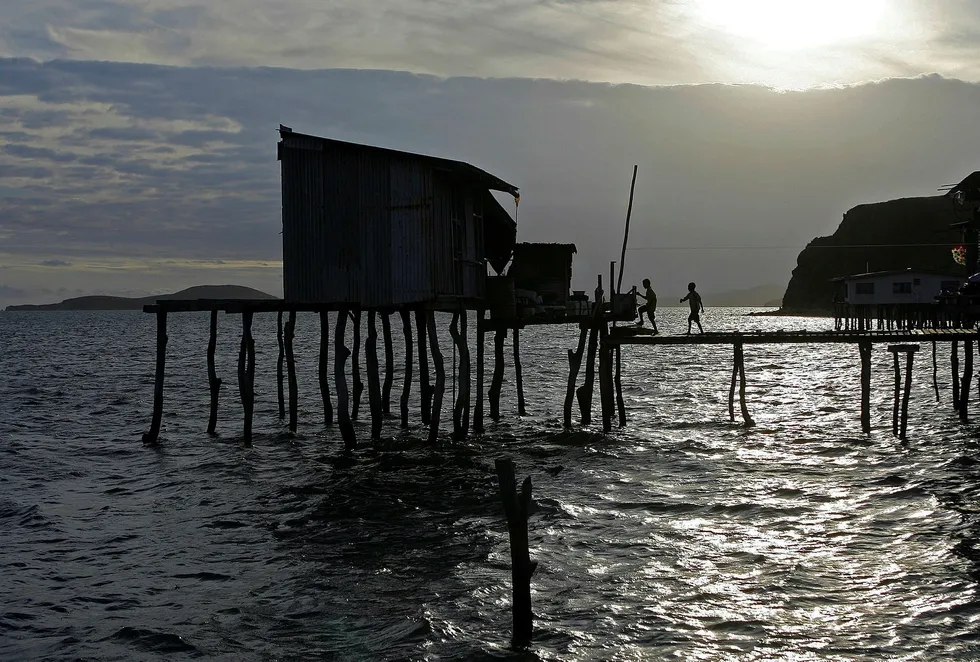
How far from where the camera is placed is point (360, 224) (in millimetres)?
20016

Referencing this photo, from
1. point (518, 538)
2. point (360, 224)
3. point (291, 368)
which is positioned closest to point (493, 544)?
point (518, 538)

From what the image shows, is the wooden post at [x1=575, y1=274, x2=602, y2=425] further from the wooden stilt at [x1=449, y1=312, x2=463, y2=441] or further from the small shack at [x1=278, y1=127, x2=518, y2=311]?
the small shack at [x1=278, y1=127, x2=518, y2=311]

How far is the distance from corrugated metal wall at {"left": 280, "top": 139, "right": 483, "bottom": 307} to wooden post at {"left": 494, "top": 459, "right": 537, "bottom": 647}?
11.2 metres

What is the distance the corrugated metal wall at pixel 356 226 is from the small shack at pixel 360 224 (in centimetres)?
2

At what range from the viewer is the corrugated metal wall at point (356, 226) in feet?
65.6

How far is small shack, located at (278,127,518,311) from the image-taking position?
20.0 meters

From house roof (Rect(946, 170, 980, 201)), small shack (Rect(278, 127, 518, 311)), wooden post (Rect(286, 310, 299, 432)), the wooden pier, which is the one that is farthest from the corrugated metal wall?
house roof (Rect(946, 170, 980, 201))

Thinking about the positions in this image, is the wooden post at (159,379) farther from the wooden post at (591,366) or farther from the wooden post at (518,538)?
the wooden post at (518,538)

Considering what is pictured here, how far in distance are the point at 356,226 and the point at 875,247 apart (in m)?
124

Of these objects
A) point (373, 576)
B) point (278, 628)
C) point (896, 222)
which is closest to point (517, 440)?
point (373, 576)

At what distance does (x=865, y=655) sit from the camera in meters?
9.03

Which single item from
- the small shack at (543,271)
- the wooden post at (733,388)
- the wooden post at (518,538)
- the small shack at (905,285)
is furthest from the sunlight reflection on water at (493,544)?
the small shack at (905,285)

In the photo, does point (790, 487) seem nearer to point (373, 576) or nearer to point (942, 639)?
point (942, 639)

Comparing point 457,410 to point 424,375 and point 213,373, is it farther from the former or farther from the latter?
point 213,373
